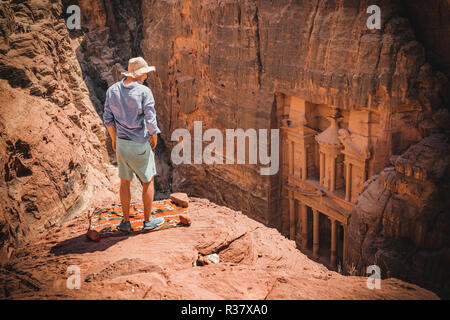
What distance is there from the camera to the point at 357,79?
9836 millimetres

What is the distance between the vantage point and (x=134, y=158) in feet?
17.3

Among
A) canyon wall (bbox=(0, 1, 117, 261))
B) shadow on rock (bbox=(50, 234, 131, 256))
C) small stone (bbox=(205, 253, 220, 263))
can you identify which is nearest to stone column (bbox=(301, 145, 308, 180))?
canyon wall (bbox=(0, 1, 117, 261))

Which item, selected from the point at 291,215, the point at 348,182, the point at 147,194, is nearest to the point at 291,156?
the point at 291,215

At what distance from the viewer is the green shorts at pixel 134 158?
5.23 metres

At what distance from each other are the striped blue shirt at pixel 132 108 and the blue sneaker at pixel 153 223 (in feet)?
3.77

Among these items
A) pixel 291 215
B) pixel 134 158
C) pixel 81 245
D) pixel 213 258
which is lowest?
pixel 291 215

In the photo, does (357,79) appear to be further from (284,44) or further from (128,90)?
(128,90)

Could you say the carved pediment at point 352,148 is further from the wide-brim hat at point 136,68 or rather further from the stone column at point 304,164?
the wide-brim hat at point 136,68

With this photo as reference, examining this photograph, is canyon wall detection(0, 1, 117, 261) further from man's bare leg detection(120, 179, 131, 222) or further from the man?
the man

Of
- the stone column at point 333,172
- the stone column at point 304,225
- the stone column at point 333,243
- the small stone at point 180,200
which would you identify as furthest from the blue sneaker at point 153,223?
the stone column at point 304,225

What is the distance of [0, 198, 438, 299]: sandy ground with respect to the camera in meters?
3.91

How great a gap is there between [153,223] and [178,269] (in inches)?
37.7

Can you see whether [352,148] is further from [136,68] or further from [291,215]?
[136,68]

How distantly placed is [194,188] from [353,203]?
734 cm
